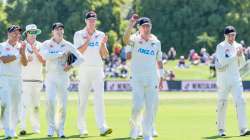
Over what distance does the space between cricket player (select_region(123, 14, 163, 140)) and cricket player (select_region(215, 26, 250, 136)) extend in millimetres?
2211

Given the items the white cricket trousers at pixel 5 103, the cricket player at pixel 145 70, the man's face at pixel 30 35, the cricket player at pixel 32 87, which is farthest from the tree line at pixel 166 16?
the cricket player at pixel 145 70

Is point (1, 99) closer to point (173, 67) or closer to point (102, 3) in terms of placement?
point (173, 67)

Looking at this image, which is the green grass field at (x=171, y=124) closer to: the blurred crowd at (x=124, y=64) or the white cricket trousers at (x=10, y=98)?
the white cricket trousers at (x=10, y=98)

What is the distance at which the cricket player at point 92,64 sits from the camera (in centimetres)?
1642

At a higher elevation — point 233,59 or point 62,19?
point 62,19

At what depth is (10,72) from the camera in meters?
15.9

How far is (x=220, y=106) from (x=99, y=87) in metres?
2.68

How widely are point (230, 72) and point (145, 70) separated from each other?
2.76 metres

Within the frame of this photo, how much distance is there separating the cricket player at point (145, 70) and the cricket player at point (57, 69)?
A: 57.9 inches

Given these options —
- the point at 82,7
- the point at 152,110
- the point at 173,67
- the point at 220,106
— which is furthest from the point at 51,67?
the point at 82,7

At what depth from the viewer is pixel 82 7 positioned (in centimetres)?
7056

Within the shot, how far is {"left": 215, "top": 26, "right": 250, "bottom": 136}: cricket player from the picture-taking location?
1669 cm

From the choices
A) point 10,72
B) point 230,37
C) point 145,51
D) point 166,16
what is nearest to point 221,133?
point 230,37

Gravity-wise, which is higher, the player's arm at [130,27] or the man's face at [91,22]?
the man's face at [91,22]
